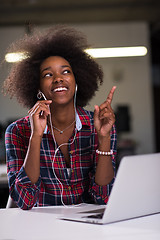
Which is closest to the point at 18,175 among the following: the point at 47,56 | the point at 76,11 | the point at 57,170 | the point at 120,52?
the point at 57,170

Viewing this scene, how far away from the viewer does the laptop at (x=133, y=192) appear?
49.3 inches

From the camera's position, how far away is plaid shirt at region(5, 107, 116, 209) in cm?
182

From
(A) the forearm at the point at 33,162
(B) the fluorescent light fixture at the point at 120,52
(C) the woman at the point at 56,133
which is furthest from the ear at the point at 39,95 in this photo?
(B) the fluorescent light fixture at the point at 120,52

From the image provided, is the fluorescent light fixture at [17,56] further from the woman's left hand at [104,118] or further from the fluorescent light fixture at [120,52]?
the fluorescent light fixture at [120,52]

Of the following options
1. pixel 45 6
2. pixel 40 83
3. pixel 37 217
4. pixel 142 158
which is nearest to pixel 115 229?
pixel 142 158

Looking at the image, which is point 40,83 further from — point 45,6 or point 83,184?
point 45,6

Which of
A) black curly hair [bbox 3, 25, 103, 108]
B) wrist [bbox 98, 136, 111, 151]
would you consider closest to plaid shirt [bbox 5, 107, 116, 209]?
wrist [bbox 98, 136, 111, 151]

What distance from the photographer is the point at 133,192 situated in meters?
1.30

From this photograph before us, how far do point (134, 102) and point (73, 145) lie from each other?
6.13 metres

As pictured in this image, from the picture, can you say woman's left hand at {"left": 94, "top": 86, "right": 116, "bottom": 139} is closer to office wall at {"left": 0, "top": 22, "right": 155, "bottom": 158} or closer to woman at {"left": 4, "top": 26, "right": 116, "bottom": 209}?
woman at {"left": 4, "top": 26, "right": 116, "bottom": 209}

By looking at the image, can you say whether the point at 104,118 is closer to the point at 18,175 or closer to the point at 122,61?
the point at 18,175

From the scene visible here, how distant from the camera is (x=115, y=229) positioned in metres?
1.22

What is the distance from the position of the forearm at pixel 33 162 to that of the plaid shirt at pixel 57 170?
0.07 ft

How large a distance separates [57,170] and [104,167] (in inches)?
9.2
